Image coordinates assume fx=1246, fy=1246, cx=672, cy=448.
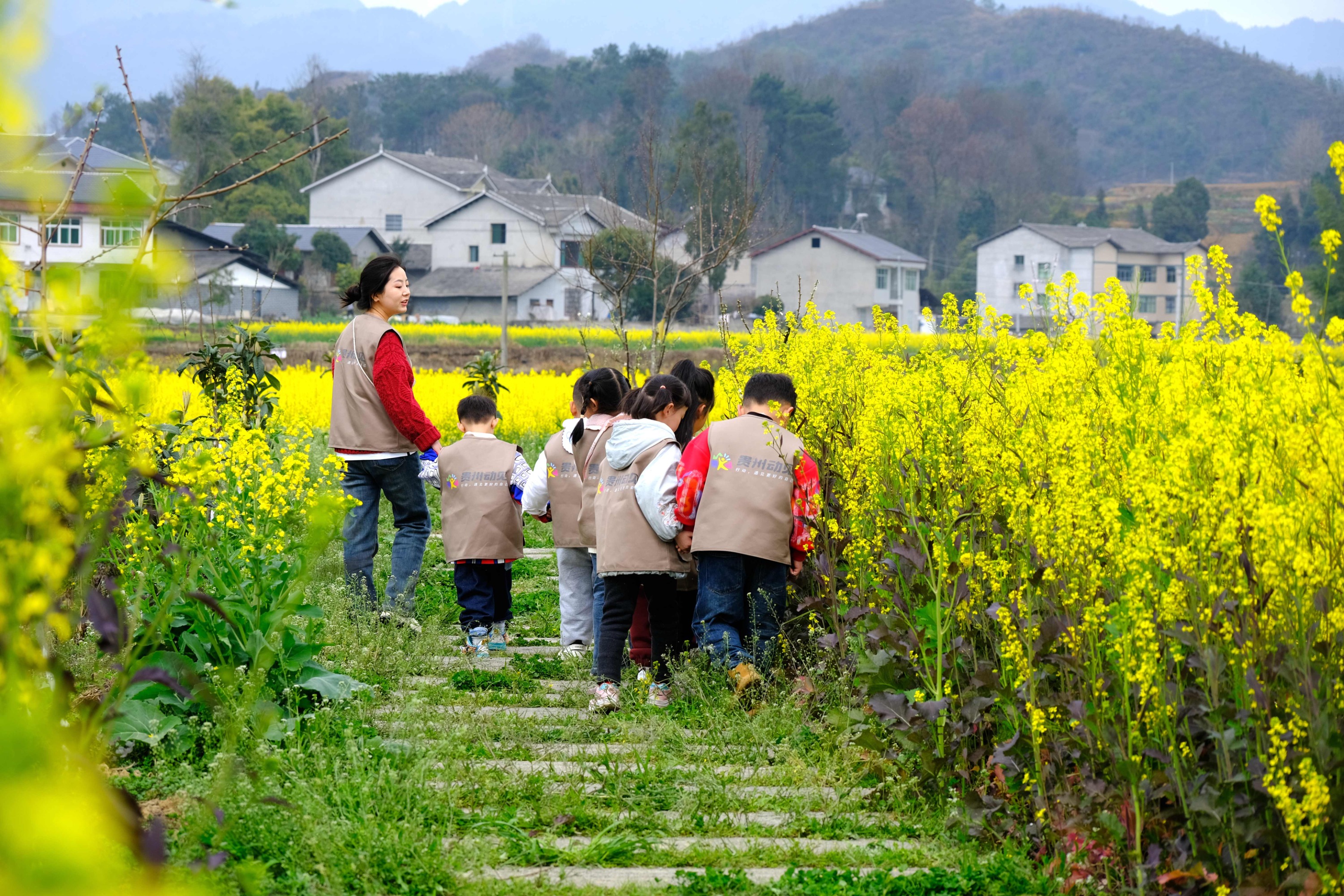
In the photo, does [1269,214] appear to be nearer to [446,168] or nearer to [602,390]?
[602,390]

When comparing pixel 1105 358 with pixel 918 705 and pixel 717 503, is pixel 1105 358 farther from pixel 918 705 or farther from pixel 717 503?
pixel 918 705

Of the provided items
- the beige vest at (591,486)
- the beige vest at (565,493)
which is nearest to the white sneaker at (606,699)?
the beige vest at (591,486)

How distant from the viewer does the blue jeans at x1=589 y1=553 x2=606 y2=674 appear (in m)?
5.68

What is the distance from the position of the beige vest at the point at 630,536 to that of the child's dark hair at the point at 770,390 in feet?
1.44

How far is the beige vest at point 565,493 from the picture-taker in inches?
256

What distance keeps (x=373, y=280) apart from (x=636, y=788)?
3624 mm

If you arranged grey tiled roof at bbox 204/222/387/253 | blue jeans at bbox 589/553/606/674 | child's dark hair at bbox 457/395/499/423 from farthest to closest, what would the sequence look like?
grey tiled roof at bbox 204/222/387/253, child's dark hair at bbox 457/395/499/423, blue jeans at bbox 589/553/606/674

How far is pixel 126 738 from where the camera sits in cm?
417

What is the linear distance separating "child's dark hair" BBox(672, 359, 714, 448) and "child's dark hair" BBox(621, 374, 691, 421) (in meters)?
0.31

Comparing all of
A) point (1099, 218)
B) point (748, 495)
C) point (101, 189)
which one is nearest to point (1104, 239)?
point (1099, 218)

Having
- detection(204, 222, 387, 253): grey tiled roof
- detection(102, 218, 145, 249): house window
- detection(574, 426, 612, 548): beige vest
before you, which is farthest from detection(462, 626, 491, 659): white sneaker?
detection(204, 222, 387, 253): grey tiled roof

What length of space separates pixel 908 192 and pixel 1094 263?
27764 mm

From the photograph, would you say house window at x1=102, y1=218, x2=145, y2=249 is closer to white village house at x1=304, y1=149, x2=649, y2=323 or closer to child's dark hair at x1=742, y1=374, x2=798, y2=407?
child's dark hair at x1=742, y1=374, x2=798, y2=407

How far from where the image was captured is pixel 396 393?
659cm
